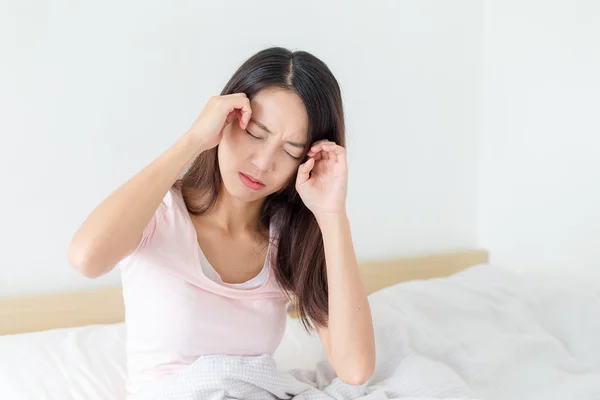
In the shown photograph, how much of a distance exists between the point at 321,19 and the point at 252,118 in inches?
39.0

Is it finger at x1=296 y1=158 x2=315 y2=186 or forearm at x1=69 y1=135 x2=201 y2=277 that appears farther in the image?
finger at x1=296 y1=158 x2=315 y2=186

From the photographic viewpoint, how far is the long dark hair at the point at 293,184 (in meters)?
1.26

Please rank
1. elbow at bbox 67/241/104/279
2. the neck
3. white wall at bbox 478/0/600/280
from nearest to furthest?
elbow at bbox 67/241/104/279 < the neck < white wall at bbox 478/0/600/280

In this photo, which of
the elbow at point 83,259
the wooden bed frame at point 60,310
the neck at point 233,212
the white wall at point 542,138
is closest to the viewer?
the elbow at point 83,259

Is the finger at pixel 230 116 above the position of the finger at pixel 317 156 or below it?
above

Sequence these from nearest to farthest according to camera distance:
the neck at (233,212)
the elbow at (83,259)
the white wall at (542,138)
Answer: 1. the elbow at (83,259)
2. the neck at (233,212)
3. the white wall at (542,138)

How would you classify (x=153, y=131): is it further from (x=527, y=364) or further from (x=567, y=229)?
(x=567, y=229)

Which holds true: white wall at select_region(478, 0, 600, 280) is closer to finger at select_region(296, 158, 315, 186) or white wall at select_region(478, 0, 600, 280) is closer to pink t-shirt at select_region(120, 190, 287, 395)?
finger at select_region(296, 158, 315, 186)

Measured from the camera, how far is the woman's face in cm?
125

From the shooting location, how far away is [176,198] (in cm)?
135

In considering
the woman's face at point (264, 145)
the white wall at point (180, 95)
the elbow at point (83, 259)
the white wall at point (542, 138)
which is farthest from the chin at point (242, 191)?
the white wall at point (542, 138)

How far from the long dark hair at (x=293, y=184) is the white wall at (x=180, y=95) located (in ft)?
1.83

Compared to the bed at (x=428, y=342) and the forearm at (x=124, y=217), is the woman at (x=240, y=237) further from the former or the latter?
the bed at (x=428, y=342)

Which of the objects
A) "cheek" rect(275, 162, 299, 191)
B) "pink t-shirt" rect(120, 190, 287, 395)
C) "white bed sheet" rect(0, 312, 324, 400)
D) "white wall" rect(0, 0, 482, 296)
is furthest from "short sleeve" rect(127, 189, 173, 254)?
"white wall" rect(0, 0, 482, 296)
